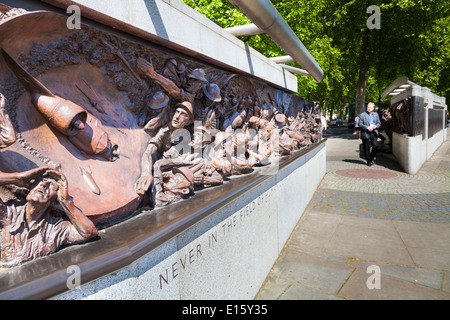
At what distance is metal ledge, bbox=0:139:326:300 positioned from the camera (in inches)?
51.8

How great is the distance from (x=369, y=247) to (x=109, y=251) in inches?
159

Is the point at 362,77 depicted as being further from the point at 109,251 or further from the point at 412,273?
the point at 109,251

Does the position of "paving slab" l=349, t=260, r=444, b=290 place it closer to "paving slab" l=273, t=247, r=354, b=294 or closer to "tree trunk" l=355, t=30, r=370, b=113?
"paving slab" l=273, t=247, r=354, b=294

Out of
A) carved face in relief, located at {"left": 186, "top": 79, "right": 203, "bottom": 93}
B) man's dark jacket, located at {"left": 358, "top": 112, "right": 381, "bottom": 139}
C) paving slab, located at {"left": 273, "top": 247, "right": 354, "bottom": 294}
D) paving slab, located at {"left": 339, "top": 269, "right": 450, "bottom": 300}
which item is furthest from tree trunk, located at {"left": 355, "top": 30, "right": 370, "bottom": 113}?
carved face in relief, located at {"left": 186, "top": 79, "right": 203, "bottom": 93}

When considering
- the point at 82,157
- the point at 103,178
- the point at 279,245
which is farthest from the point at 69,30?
the point at 279,245

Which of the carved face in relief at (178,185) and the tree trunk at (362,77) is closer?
the carved face in relief at (178,185)

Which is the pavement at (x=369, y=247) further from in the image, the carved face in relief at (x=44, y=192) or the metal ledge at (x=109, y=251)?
the carved face in relief at (x=44, y=192)

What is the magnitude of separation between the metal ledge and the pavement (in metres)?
1.72

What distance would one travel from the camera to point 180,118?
287 centimetres

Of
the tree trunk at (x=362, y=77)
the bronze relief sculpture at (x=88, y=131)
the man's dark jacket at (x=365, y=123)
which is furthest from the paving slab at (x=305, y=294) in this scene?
the tree trunk at (x=362, y=77)

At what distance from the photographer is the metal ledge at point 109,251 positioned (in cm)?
132

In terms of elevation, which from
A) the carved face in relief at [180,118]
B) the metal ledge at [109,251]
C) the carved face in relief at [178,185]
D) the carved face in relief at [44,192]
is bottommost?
the metal ledge at [109,251]

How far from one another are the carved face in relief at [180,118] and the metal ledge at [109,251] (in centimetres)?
73
